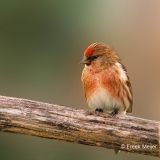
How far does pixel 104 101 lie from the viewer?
257 inches

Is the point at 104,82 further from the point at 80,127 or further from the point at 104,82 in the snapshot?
the point at 80,127

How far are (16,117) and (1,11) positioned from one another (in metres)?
5.44

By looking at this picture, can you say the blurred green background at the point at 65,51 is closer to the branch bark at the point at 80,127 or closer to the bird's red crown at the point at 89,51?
the bird's red crown at the point at 89,51

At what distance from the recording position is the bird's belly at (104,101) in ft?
21.4

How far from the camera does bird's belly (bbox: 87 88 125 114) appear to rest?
6.51 metres

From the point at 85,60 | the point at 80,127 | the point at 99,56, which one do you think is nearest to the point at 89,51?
the point at 85,60

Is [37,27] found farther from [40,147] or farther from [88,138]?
[88,138]

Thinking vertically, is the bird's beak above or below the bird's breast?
above

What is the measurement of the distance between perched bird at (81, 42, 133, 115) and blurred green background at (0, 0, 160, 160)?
2.38 metres

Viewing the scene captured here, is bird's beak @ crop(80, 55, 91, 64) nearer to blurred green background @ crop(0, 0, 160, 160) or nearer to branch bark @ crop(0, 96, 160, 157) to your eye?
branch bark @ crop(0, 96, 160, 157)

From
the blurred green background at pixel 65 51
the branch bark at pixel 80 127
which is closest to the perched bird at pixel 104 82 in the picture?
the branch bark at pixel 80 127

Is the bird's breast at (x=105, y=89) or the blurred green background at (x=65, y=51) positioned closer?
the bird's breast at (x=105, y=89)

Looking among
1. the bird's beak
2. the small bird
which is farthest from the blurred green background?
the bird's beak

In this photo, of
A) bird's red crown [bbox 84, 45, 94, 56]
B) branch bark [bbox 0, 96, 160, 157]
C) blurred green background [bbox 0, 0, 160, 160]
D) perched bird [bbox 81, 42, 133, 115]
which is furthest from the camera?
blurred green background [bbox 0, 0, 160, 160]
